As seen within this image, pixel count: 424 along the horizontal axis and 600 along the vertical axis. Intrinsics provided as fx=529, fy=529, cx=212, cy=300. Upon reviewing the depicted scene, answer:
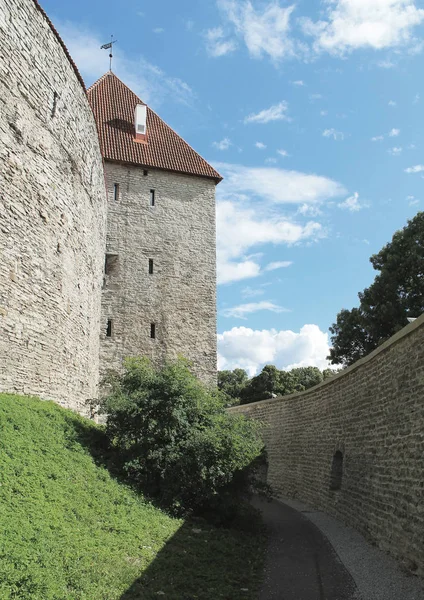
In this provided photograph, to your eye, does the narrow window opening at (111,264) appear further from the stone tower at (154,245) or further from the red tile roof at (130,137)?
the red tile roof at (130,137)

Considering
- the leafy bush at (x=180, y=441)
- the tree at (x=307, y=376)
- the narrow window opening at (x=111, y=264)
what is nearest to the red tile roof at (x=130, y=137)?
the narrow window opening at (x=111, y=264)

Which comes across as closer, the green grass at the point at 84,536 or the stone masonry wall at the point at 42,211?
the green grass at the point at 84,536

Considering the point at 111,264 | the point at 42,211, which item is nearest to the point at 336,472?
the point at 42,211

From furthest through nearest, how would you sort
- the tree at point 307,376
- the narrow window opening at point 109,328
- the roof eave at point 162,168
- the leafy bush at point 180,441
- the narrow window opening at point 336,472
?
the tree at point 307,376
the roof eave at point 162,168
the narrow window opening at point 109,328
the narrow window opening at point 336,472
the leafy bush at point 180,441

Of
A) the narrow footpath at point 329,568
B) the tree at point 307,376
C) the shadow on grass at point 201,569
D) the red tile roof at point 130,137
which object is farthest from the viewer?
the tree at point 307,376

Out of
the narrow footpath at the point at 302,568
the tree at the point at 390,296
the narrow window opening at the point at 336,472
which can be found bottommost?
the narrow footpath at the point at 302,568

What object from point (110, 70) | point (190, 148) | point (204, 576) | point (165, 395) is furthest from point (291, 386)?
point (204, 576)

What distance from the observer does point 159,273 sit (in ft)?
66.3

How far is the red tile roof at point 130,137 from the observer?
21.1 metres

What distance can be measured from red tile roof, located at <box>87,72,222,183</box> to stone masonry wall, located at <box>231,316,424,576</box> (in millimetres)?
11411

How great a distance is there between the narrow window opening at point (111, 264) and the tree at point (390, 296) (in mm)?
11663

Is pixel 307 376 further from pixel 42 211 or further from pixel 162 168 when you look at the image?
pixel 42 211

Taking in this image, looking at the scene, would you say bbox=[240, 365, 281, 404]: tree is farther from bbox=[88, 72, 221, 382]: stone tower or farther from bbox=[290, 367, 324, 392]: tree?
bbox=[88, 72, 221, 382]: stone tower

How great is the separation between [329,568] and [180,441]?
11.7ft
